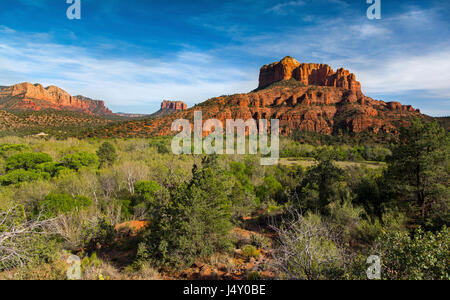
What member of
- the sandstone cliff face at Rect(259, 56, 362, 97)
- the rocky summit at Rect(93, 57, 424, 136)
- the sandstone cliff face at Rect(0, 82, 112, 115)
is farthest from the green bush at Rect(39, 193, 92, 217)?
the sandstone cliff face at Rect(259, 56, 362, 97)

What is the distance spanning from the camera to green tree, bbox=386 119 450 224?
10.9 metres

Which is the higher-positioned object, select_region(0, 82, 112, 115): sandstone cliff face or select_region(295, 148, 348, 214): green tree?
select_region(0, 82, 112, 115): sandstone cliff face

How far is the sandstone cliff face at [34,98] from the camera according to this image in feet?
322

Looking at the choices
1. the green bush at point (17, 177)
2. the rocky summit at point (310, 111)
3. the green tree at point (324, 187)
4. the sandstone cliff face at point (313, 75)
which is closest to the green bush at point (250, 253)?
the green tree at point (324, 187)

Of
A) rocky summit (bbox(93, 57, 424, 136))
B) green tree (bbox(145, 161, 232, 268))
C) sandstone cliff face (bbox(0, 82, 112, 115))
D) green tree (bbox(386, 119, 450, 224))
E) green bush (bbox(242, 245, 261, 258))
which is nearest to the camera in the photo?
green tree (bbox(145, 161, 232, 268))

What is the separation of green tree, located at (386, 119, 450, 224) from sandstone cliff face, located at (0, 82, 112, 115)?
135m

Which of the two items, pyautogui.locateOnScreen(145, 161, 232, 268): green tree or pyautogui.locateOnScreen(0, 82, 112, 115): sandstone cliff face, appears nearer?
pyautogui.locateOnScreen(145, 161, 232, 268): green tree

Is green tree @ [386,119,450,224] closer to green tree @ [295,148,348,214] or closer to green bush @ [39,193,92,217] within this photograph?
green tree @ [295,148,348,214]

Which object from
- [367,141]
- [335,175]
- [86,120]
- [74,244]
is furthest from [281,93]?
[74,244]

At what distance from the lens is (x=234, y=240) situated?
12.9 metres

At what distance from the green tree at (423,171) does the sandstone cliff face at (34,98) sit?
135 metres

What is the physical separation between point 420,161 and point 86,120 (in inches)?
3945

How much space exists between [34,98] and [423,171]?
16346 centimetres

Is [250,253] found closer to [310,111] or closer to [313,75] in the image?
[310,111]
